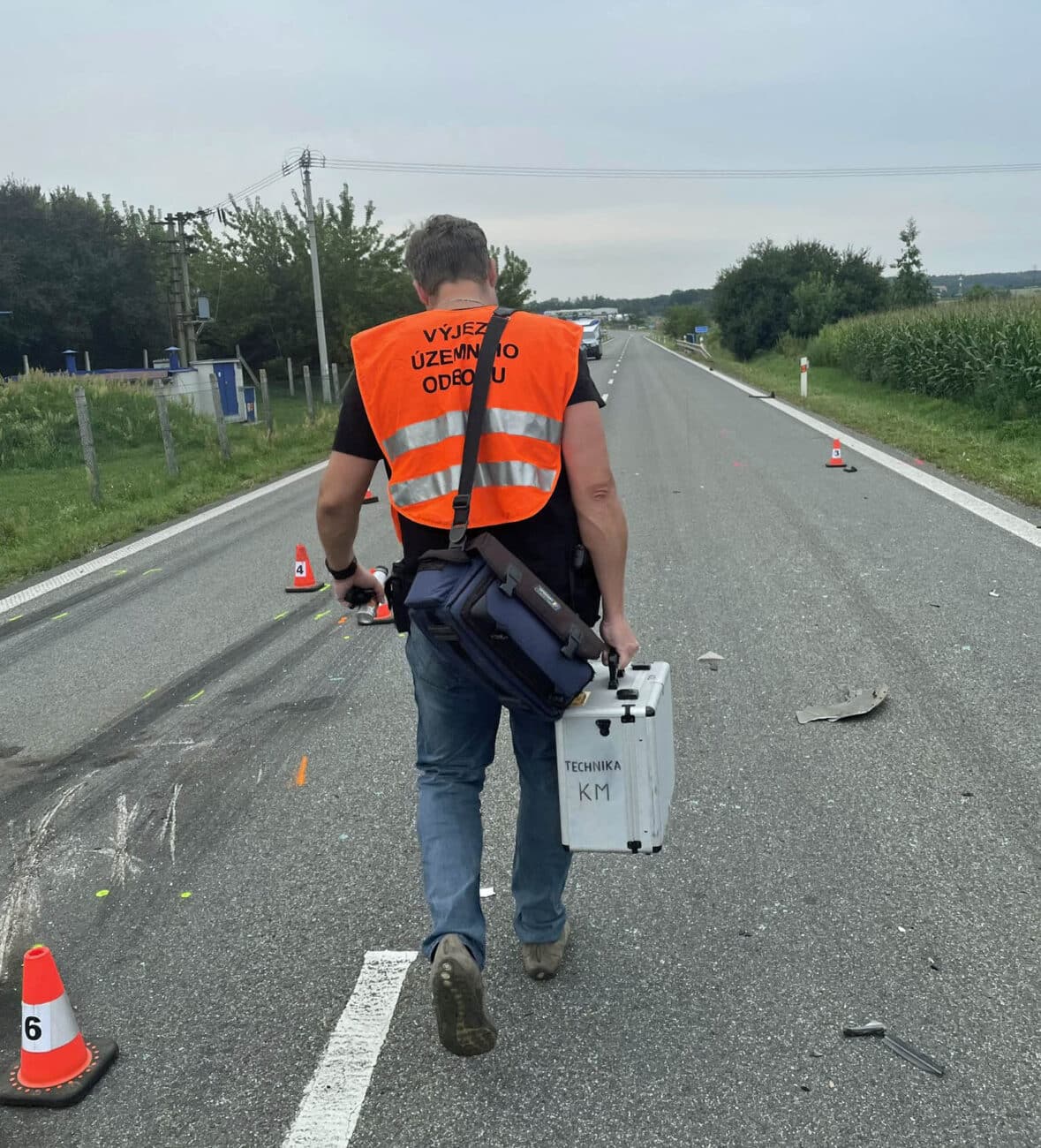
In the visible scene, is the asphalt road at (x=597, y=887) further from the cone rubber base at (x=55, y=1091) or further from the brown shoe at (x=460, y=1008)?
the brown shoe at (x=460, y=1008)

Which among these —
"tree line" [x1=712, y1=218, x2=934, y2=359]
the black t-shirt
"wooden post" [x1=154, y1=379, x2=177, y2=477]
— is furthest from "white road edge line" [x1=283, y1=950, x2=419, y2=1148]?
"tree line" [x1=712, y1=218, x2=934, y2=359]

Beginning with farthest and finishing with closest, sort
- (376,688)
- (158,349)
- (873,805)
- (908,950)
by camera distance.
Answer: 1. (158,349)
2. (376,688)
3. (873,805)
4. (908,950)

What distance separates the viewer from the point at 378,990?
3.16 m

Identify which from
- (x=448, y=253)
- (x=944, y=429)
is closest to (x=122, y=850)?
(x=448, y=253)

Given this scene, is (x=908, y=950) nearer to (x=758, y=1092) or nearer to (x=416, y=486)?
(x=758, y=1092)

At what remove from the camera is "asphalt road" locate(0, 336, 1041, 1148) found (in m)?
2.70

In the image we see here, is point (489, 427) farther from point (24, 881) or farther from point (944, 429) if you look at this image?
point (944, 429)

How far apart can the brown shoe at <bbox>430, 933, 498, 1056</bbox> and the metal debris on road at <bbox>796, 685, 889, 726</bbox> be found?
2717 millimetres

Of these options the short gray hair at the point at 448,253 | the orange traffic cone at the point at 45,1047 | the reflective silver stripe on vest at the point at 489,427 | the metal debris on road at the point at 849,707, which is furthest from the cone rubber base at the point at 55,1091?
the metal debris on road at the point at 849,707

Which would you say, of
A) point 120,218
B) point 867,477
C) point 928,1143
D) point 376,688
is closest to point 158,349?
point 120,218

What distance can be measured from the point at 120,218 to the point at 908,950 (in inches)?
2717

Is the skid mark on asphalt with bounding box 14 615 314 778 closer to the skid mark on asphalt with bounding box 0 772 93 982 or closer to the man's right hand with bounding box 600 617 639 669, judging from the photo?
the skid mark on asphalt with bounding box 0 772 93 982

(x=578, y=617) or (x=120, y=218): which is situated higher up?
(x=120, y=218)

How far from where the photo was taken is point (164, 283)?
56.3m
